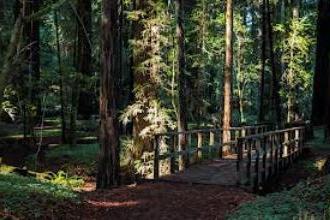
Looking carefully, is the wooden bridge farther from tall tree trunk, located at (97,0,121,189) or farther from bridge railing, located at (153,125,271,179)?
tall tree trunk, located at (97,0,121,189)

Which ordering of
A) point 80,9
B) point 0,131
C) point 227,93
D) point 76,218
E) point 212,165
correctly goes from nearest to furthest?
1. point 76,218
2. point 212,165
3. point 227,93
4. point 80,9
5. point 0,131

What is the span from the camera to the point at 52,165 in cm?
2386

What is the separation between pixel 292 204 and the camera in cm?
1073

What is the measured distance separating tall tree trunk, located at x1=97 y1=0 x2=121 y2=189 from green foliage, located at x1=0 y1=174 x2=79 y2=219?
7.28 ft

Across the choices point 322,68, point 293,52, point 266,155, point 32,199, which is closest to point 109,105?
point 32,199

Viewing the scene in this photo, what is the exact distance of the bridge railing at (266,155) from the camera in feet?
49.9

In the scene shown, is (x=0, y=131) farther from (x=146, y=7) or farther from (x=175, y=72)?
(x=146, y=7)

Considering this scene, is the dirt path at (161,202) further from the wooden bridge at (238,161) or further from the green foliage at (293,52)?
the green foliage at (293,52)

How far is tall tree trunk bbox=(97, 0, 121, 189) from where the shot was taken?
14828mm

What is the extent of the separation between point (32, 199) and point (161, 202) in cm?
313

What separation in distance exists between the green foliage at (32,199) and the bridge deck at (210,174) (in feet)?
13.5

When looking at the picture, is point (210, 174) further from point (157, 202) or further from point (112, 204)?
point (112, 204)

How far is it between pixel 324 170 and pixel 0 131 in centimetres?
2148

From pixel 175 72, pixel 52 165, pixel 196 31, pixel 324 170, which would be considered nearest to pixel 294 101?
pixel 196 31
